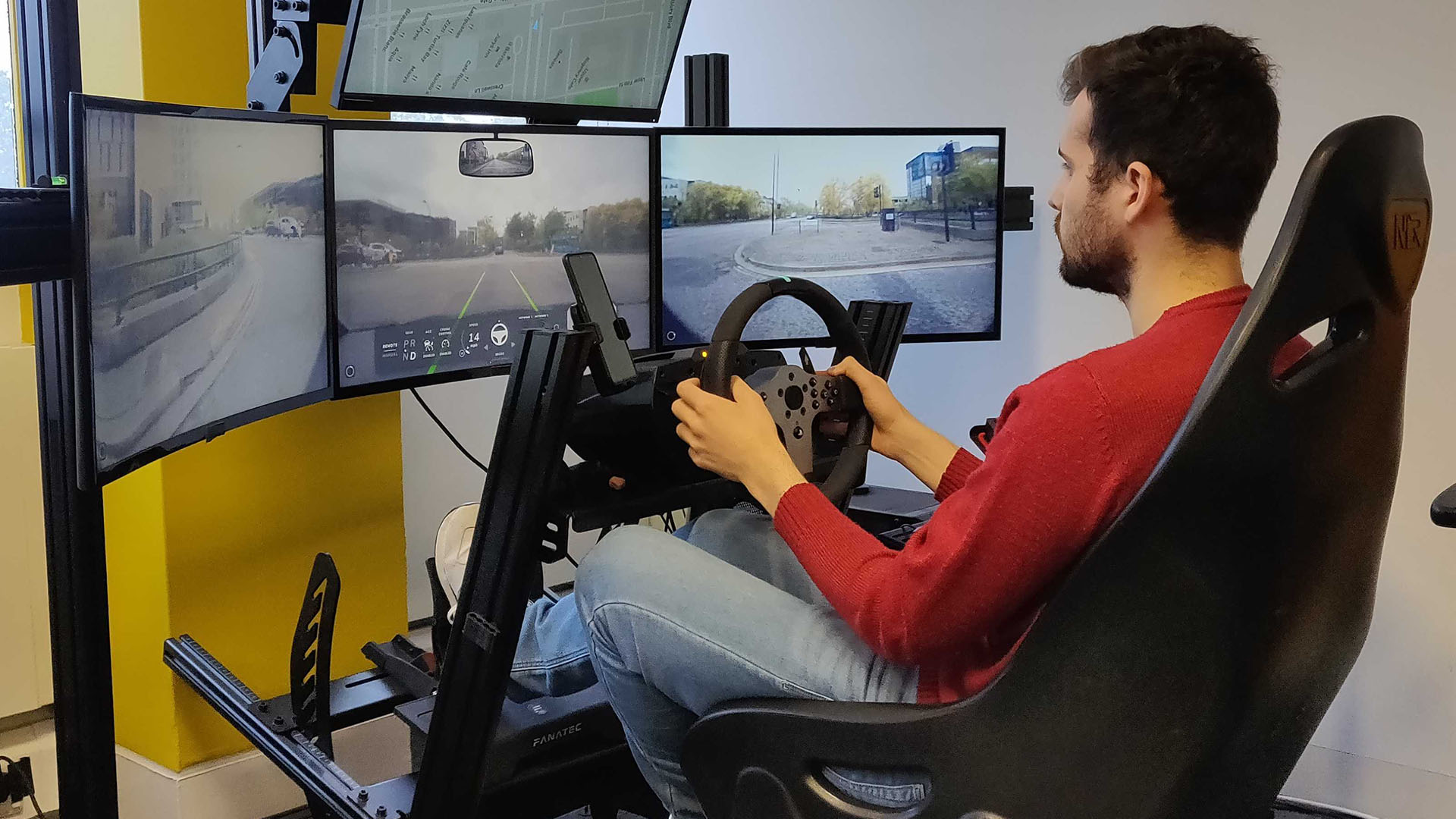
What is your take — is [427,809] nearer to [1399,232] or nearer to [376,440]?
[376,440]

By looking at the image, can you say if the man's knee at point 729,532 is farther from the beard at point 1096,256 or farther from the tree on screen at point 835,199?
the tree on screen at point 835,199

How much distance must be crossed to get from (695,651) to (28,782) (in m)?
1.55

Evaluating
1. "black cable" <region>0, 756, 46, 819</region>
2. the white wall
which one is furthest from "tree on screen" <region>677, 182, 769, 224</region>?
"black cable" <region>0, 756, 46, 819</region>

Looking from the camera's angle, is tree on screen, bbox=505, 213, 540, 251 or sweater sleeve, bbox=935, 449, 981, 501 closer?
sweater sleeve, bbox=935, 449, 981, 501

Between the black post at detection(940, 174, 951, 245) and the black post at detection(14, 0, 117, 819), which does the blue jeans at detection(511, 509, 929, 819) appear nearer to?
the black post at detection(14, 0, 117, 819)

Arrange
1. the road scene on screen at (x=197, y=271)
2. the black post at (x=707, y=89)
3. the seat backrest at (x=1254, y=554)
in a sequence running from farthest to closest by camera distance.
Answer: the black post at (x=707, y=89), the road scene on screen at (x=197, y=271), the seat backrest at (x=1254, y=554)

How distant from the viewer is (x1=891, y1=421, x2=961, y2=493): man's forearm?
1.42 m

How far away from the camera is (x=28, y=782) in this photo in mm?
1985

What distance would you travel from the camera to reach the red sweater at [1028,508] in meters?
0.92

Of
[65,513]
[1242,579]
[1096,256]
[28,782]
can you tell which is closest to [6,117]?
[65,513]

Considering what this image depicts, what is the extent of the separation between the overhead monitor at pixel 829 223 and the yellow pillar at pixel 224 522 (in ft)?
2.03

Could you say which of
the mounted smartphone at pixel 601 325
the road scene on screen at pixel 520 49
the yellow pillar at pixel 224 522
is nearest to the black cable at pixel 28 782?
the yellow pillar at pixel 224 522

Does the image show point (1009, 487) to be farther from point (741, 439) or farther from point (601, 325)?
point (601, 325)

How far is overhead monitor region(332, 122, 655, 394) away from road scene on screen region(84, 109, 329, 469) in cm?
6
